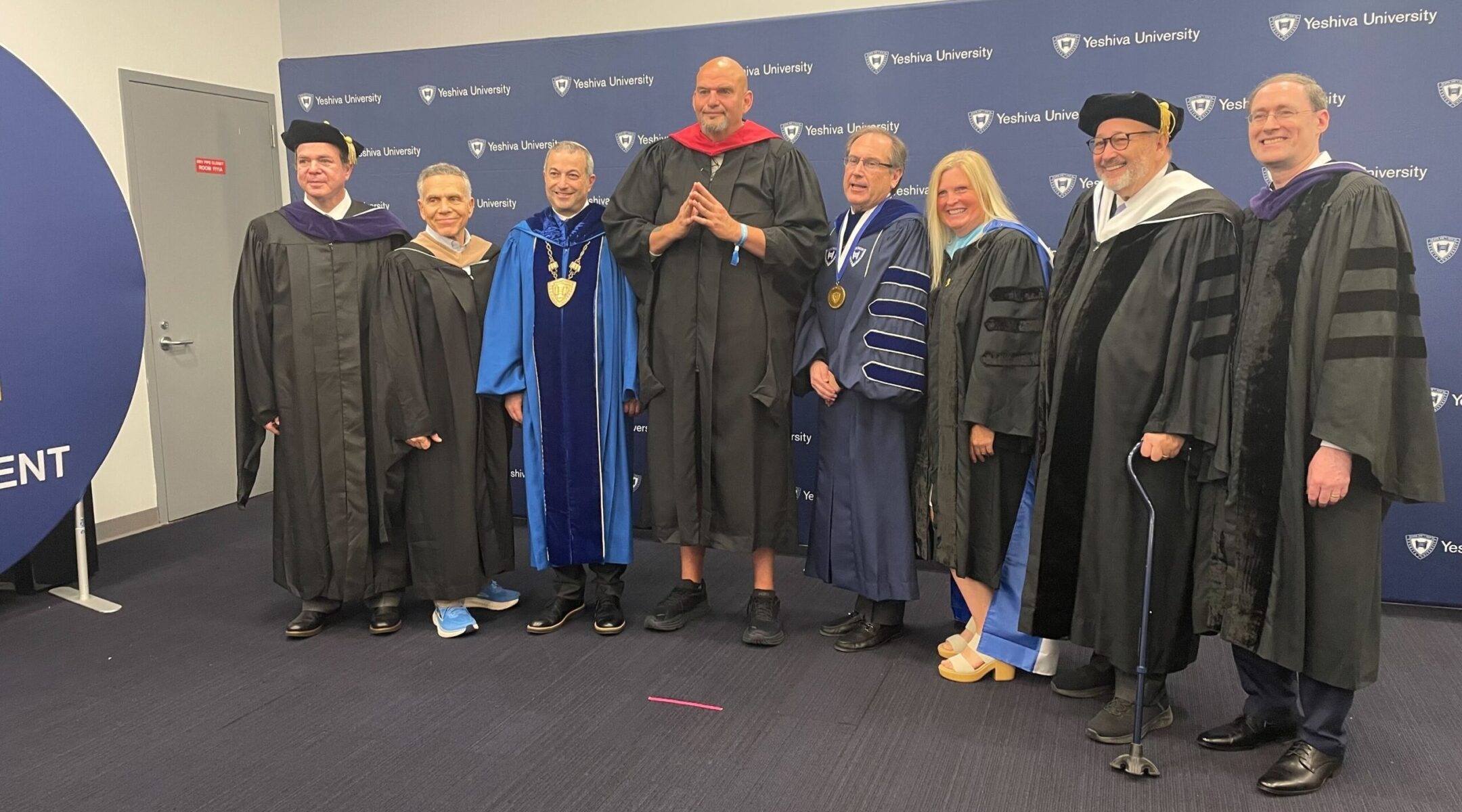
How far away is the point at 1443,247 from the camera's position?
356cm

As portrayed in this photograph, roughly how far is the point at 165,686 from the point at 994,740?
2550 millimetres

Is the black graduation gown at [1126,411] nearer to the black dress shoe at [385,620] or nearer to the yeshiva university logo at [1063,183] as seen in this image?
Answer: the yeshiva university logo at [1063,183]

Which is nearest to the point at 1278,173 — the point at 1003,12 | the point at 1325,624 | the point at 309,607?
the point at 1325,624

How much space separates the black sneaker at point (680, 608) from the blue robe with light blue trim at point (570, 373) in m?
0.24

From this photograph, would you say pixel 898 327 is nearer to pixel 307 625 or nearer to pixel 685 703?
pixel 685 703

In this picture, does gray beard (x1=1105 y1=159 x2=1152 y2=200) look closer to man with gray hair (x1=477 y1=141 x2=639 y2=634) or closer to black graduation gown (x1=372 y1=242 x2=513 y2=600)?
man with gray hair (x1=477 y1=141 x2=639 y2=634)

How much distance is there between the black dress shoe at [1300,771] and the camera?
2.44 meters

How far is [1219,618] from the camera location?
8.48ft

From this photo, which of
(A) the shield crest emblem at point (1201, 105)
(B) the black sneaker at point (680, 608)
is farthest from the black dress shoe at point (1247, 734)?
(A) the shield crest emblem at point (1201, 105)

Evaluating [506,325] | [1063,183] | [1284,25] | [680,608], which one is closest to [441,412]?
[506,325]

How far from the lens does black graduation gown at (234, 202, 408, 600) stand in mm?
3459

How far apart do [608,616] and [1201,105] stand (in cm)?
292

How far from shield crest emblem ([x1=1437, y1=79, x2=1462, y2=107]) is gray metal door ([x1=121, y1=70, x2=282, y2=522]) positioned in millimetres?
5233

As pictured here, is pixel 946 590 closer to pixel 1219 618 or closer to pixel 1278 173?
pixel 1219 618
